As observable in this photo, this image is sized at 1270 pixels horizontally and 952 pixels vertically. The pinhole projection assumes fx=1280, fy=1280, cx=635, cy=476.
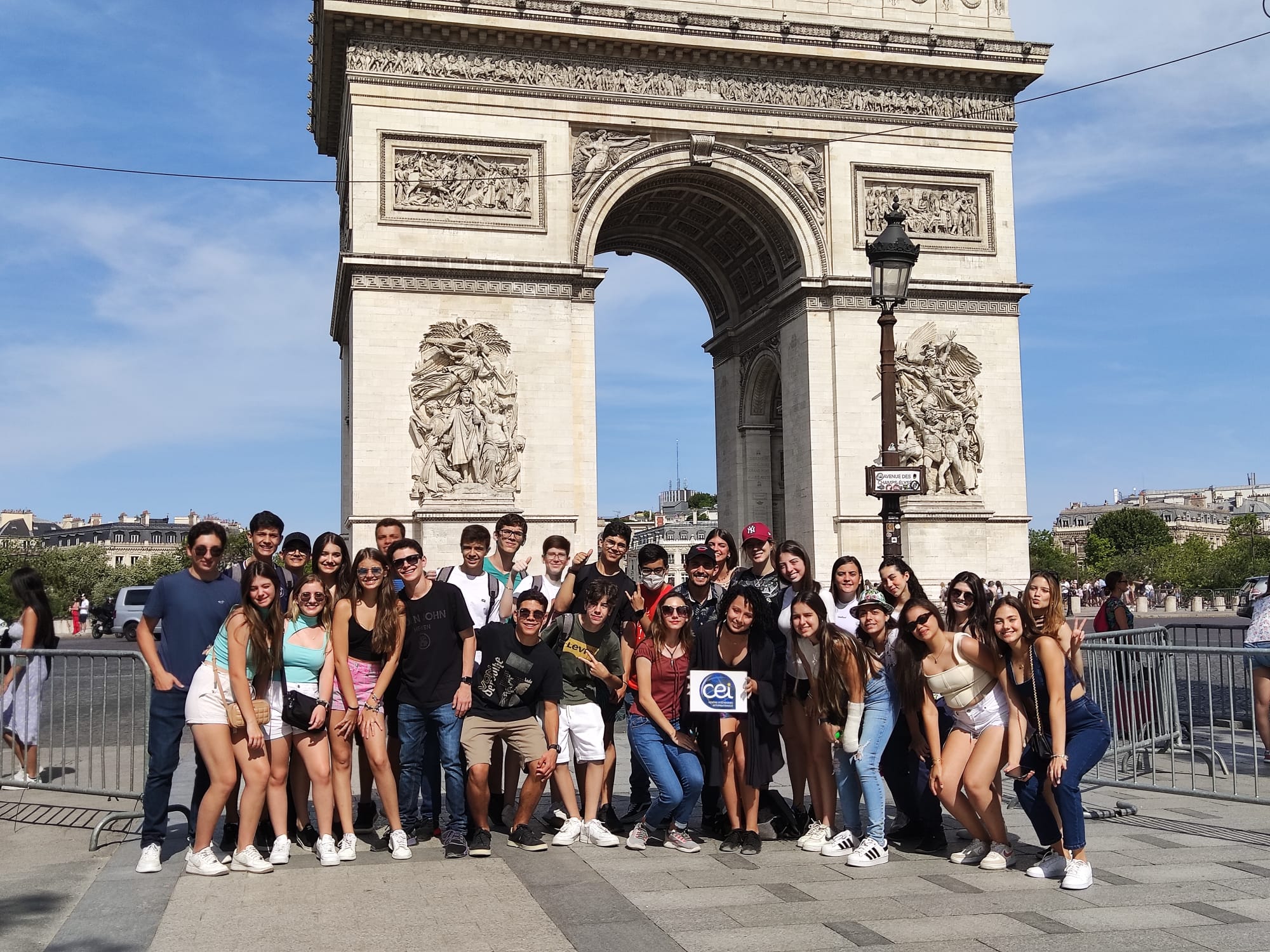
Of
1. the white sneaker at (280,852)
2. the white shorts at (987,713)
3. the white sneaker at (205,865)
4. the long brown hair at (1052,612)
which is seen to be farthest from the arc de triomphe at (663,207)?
the long brown hair at (1052,612)

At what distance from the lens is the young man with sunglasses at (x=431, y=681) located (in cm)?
765

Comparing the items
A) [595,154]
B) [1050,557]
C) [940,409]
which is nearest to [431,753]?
[595,154]

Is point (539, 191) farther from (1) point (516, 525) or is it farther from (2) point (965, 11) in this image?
(1) point (516, 525)

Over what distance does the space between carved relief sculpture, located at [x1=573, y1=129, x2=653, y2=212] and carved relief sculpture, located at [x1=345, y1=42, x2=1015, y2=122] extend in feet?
2.48

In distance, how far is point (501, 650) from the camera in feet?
25.2

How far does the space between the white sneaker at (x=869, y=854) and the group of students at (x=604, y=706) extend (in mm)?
15

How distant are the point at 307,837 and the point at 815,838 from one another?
3038mm

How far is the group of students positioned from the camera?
23.2ft

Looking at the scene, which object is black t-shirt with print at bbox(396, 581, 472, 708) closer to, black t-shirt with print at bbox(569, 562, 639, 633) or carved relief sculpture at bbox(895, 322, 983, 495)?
black t-shirt with print at bbox(569, 562, 639, 633)

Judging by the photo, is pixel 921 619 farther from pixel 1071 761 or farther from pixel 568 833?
pixel 568 833

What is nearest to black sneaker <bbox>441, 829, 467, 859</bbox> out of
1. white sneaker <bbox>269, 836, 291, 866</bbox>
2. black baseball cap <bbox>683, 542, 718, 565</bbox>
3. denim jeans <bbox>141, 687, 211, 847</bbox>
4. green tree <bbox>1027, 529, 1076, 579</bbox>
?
white sneaker <bbox>269, 836, 291, 866</bbox>

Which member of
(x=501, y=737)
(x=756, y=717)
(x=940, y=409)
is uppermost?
(x=940, y=409)

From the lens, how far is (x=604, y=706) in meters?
8.23

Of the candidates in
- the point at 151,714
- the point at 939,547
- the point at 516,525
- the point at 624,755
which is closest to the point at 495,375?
the point at 939,547
